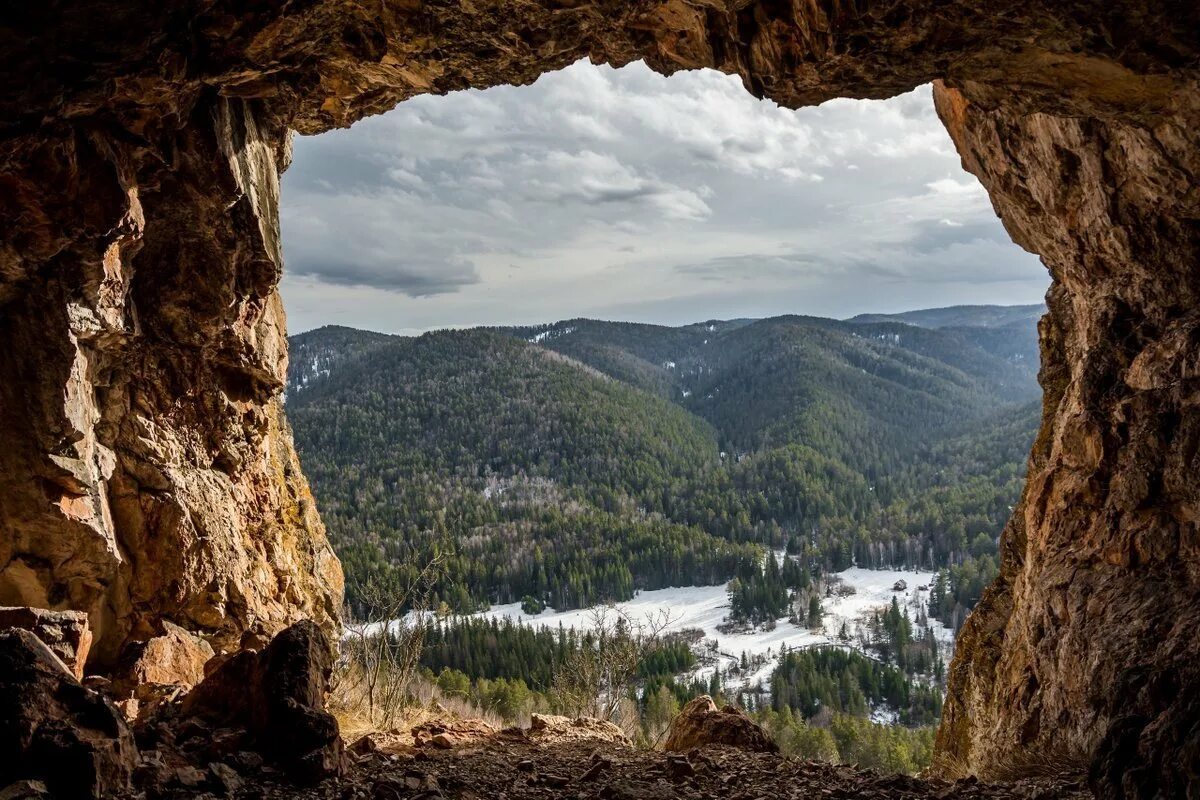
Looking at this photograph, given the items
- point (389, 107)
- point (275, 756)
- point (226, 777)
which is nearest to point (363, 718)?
point (275, 756)

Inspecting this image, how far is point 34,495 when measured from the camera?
453 inches

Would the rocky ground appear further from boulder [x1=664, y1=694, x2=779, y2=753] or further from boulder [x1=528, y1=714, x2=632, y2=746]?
boulder [x1=528, y1=714, x2=632, y2=746]

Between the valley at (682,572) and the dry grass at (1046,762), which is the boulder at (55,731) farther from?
the valley at (682,572)

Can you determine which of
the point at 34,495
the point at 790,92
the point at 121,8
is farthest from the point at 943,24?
the point at 34,495

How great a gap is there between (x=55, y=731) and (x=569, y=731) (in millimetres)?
11284

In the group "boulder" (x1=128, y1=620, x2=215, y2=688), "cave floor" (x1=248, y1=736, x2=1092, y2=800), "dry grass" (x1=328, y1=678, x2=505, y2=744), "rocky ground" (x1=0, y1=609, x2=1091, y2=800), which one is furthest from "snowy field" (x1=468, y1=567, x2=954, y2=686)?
"rocky ground" (x1=0, y1=609, x2=1091, y2=800)

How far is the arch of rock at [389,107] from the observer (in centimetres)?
899

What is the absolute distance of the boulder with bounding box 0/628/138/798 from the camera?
22.0 feet

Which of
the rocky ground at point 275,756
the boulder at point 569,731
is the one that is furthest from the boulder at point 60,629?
the boulder at point 569,731

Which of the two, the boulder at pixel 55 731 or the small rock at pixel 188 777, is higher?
the boulder at pixel 55 731

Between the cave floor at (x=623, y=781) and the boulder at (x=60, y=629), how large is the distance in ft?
16.0

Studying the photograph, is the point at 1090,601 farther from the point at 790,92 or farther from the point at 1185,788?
the point at 790,92

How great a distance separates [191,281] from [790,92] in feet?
38.3

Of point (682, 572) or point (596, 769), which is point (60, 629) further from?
point (682, 572)
